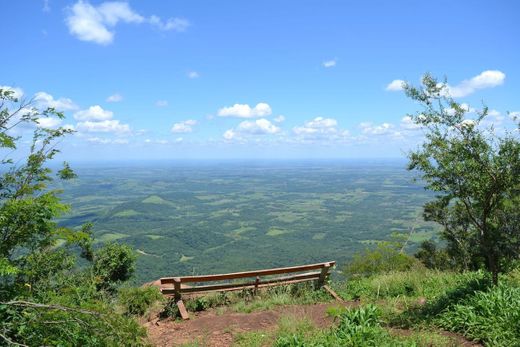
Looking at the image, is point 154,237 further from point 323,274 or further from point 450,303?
point 450,303

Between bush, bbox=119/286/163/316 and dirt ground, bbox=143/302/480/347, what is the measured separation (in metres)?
1.42

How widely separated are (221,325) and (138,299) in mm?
3660

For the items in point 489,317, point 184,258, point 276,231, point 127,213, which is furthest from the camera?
point 127,213

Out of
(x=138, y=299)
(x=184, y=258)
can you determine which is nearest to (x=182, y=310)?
(x=138, y=299)

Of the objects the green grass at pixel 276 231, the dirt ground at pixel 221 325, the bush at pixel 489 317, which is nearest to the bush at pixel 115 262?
the dirt ground at pixel 221 325

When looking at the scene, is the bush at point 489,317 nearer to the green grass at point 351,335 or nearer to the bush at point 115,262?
the green grass at point 351,335

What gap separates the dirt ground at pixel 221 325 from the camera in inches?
292

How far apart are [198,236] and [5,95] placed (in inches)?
5511

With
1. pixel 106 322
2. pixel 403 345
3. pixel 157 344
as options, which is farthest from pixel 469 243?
pixel 106 322

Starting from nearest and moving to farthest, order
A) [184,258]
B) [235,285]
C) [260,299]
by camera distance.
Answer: [260,299]
[235,285]
[184,258]

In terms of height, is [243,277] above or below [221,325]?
above

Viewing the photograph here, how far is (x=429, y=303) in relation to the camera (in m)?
8.54

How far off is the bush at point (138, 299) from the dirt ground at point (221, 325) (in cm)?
142

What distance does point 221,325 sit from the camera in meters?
8.01
